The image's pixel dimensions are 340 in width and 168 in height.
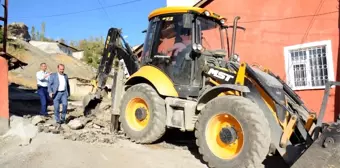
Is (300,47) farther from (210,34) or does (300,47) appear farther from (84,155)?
(84,155)

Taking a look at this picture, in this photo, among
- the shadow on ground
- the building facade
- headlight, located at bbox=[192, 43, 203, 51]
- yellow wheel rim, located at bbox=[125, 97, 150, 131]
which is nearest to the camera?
headlight, located at bbox=[192, 43, 203, 51]

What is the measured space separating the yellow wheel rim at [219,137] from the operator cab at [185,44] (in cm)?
97

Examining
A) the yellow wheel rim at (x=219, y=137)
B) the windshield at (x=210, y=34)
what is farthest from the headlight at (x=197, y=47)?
the yellow wheel rim at (x=219, y=137)

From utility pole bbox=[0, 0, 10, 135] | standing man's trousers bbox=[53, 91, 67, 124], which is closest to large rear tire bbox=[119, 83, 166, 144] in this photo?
standing man's trousers bbox=[53, 91, 67, 124]

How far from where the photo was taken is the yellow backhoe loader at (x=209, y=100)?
4656mm

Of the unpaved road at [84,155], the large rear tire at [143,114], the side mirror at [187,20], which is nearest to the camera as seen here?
the unpaved road at [84,155]

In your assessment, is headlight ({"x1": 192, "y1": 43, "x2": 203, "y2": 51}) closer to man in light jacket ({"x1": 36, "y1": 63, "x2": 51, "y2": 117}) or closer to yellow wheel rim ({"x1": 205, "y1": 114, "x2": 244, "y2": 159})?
yellow wheel rim ({"x1": 205, "y1": 114, "x2": 244, "y2": 159})

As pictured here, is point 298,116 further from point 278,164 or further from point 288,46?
point 288,46

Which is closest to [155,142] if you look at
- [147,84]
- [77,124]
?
[147,84]

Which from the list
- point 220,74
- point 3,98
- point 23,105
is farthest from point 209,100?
point 23,105

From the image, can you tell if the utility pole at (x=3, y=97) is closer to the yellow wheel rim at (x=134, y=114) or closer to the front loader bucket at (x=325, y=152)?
the yellow wheel rim at (x=134, y=114)

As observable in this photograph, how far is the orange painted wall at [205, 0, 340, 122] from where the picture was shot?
9164 millimetres

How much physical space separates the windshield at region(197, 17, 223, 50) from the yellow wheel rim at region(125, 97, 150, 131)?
166cm

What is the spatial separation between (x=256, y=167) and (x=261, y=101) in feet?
3.47
